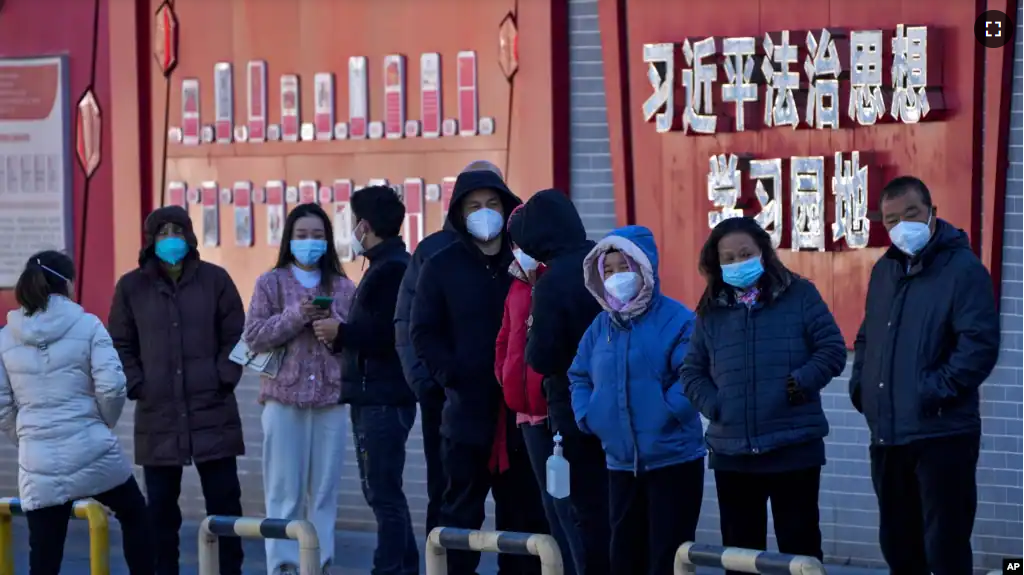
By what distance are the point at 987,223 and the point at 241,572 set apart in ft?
13.8

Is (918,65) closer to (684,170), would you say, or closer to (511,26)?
(684,170)

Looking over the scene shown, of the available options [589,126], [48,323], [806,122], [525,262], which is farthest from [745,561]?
[589,126]

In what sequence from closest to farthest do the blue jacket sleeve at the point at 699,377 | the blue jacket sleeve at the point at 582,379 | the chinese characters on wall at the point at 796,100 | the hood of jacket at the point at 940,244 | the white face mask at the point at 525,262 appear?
1. the blue jacket sleeve at the point at 699,377
2. the blue jacket sleeve at the point at 582,379
3. the hood of jacket at the point at 940,244
4. the white face mask at the point at 525,262
5. the chinese characters on wall at the point at 796,100

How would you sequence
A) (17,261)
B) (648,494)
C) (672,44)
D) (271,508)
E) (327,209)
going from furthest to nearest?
(17,261)
(327,209)
(672,44)
(271,508)
(648,494)

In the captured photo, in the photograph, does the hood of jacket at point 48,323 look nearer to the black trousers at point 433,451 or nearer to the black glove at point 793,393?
the black trousers at point 433,451

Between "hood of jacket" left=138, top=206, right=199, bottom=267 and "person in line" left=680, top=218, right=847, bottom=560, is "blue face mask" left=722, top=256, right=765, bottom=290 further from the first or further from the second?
"hood of jacket" left=138, top=206, right=199, bottom=267

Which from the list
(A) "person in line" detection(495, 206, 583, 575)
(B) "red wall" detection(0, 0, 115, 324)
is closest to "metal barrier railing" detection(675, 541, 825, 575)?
(A) "person in line" detection(495, 206, 583, 575)

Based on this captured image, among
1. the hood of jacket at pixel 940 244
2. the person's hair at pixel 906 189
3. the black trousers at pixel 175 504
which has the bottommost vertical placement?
the black trousers at pixel 175 504

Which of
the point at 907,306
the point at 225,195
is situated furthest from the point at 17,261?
the point at 907,306

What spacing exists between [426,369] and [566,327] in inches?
40.4

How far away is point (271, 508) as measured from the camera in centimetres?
975

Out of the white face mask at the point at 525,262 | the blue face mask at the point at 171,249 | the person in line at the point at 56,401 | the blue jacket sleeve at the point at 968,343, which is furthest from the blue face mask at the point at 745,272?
the blue face mask at the point at 171,249

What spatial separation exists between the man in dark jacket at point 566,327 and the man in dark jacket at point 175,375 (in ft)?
7.63

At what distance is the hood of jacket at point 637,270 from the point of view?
7.73 metres
